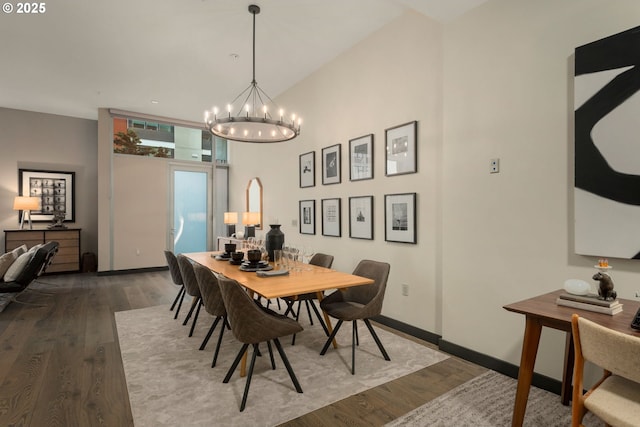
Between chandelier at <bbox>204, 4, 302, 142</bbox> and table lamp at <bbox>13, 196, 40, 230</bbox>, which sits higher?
chandelier at <bbox>204, 4, 302, 142</bbox>

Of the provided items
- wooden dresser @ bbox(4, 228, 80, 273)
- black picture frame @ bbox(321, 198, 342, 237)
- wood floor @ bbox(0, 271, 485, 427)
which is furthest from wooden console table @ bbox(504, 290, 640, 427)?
wooden dresser @ bbox(4, 228, 80, 273)

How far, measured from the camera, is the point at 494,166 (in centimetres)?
268

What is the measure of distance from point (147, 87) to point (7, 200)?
13.3 feet

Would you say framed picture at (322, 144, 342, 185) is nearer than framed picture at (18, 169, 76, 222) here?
Yes

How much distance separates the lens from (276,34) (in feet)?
13.0

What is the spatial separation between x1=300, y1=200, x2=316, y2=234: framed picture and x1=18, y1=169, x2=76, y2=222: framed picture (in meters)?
5.46

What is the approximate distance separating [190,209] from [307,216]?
398 cm

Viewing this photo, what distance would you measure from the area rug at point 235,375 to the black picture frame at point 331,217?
4.48 feet

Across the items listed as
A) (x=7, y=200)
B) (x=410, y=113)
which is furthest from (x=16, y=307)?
(x=410, y=113)

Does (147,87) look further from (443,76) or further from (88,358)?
(443,76)

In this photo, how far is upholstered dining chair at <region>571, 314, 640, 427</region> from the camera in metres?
1.21

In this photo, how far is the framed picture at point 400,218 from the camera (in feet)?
11.3

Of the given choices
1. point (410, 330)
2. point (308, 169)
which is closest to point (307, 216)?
point (308, 169)

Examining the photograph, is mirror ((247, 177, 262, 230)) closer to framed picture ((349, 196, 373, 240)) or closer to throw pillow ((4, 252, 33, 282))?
framed picture ((349, 196, 373, 240))
